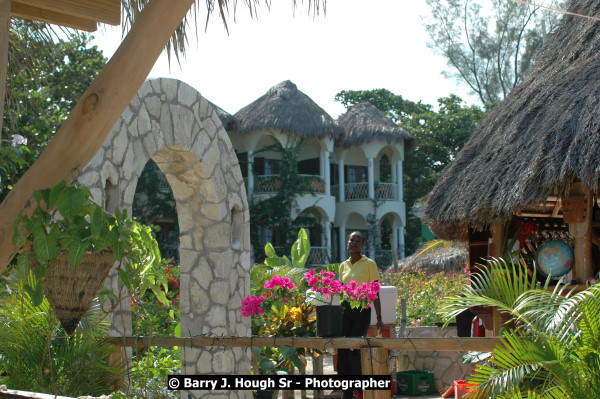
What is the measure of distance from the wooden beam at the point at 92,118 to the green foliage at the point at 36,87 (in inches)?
86.6

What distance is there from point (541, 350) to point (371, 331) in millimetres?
4599

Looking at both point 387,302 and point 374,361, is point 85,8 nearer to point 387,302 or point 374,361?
point 374,361

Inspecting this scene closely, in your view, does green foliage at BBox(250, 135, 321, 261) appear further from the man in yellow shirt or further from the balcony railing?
the man in yellow shirt

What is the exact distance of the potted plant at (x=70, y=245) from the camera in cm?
244

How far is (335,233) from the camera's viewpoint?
2555 centimetres

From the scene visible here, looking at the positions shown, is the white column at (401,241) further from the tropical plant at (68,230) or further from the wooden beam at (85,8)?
the wooden beam at (85,8)

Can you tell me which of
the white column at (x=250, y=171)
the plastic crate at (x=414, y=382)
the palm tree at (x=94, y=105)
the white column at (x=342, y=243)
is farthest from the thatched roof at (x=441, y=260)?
the palm tree at (x=94, y=105)

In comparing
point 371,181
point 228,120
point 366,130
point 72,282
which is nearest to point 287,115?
point 228,120

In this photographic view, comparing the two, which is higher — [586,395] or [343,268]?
[343,268]

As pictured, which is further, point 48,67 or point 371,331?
point 371,331

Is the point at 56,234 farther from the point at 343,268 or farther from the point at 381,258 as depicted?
the point at 381,258

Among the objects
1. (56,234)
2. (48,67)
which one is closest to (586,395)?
(56,234)

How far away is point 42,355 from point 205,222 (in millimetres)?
2773

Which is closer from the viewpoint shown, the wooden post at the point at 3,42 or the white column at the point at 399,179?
the wooden post at the point at 3,42
